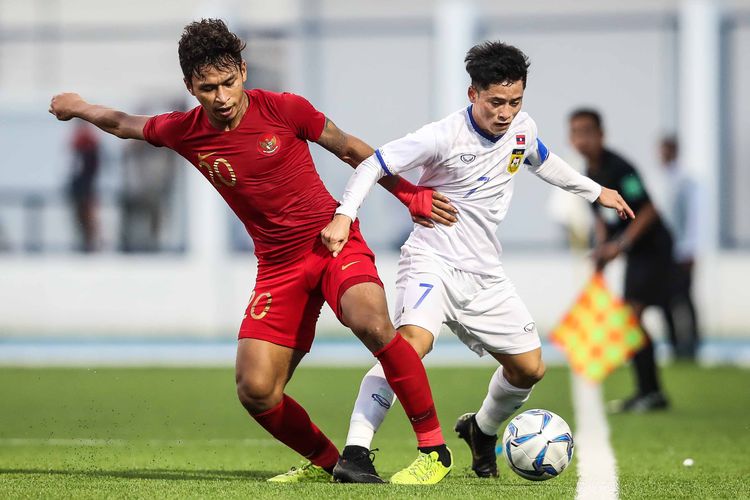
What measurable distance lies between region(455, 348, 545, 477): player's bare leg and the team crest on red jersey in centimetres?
146

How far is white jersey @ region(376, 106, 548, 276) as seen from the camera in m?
6.37

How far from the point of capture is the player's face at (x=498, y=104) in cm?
625

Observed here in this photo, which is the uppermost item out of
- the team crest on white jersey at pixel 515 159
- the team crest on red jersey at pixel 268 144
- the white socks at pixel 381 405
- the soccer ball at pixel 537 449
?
the team crest on red jersey at pixel 268 144

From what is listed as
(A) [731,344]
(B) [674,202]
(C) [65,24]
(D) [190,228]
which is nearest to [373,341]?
(B) [674,202]

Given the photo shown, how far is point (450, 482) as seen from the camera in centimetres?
625

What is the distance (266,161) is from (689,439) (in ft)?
12.9

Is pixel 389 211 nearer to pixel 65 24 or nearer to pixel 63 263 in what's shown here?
pixel 63 263

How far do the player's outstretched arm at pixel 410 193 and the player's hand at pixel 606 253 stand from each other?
4.47 meters

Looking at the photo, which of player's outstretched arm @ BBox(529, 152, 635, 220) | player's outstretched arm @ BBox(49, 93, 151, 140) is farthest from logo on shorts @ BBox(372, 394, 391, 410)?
player's outstretched arm @ BBox(49, 93, 151, 140)

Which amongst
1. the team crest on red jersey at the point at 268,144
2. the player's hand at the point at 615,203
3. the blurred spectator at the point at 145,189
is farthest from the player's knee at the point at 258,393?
the blurred spectator at the point at 145,189

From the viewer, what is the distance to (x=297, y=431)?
→ 20.6 feet

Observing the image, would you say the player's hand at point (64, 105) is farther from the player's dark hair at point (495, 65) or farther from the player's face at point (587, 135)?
the player's face at point (587, 135)

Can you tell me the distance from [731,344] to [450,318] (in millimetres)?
12458

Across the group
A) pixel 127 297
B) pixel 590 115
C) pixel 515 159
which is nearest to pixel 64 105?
pixel 515 159
